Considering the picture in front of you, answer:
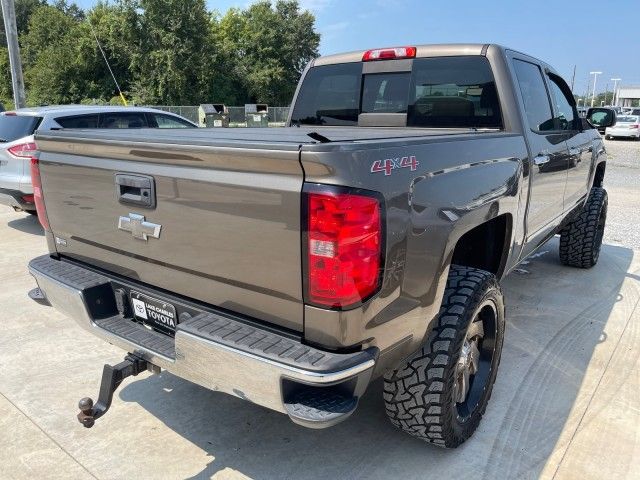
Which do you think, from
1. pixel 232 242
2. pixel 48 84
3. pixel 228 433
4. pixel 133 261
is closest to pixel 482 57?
pixel 232 242

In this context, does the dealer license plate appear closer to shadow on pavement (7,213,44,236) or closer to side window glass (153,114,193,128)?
shadow on pavement (7,213,44,236)

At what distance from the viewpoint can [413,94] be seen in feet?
12.5

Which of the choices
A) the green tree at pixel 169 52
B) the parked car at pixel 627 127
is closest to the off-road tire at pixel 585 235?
the parked car at pixel 627 127

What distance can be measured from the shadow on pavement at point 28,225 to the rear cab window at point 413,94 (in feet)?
15.0

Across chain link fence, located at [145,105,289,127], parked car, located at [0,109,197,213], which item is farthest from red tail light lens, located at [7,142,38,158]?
chain link fence, located at [145,105,289,127]

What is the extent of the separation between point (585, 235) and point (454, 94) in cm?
281

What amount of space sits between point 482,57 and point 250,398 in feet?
8.72

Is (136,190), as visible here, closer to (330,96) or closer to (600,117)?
(330,96)

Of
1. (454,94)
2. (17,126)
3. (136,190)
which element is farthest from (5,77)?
(136,190)

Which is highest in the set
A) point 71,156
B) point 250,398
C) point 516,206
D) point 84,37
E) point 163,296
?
point 84,37

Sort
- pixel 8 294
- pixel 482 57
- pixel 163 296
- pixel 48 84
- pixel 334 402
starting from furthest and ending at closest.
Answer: pixel 48 84
pixel 8 294
pixel 482 57
pixel 163 296
pixel 334 402

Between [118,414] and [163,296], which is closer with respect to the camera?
[163,296]

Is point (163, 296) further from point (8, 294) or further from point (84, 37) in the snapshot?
point (84, 37)

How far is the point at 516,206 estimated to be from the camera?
3125mm
